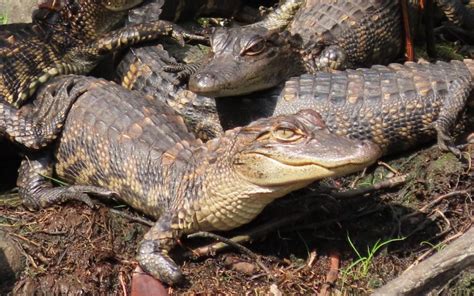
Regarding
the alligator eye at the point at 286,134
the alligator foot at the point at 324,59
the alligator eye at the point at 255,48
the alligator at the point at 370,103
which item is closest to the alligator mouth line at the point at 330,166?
the alligator eye at the point at 286,134

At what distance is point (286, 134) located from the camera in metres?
4.36

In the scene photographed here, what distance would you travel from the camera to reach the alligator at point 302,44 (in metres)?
5.50

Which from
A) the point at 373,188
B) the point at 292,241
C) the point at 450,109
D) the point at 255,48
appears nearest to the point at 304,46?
the point at 255,48

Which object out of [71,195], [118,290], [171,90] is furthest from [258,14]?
[118,290]

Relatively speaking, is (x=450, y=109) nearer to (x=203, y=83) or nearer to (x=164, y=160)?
(x=203, y=83)

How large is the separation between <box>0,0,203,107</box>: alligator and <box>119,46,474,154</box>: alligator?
750 mm

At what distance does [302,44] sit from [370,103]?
86 cm

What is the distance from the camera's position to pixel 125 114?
532 centimetres

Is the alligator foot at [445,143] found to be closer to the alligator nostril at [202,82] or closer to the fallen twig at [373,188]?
the fallen twig at [373,188]

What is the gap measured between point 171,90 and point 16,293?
169 cm

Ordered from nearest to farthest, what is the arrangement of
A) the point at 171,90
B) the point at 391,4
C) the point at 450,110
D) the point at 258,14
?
the point at 450,110
the point at 171,90
the point at 391,4
the point at 258,14

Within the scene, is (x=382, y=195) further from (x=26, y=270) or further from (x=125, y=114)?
(x=26, y=270)

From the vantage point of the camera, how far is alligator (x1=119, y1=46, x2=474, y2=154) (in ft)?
17.9

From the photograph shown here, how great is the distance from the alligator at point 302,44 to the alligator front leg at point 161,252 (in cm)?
90
